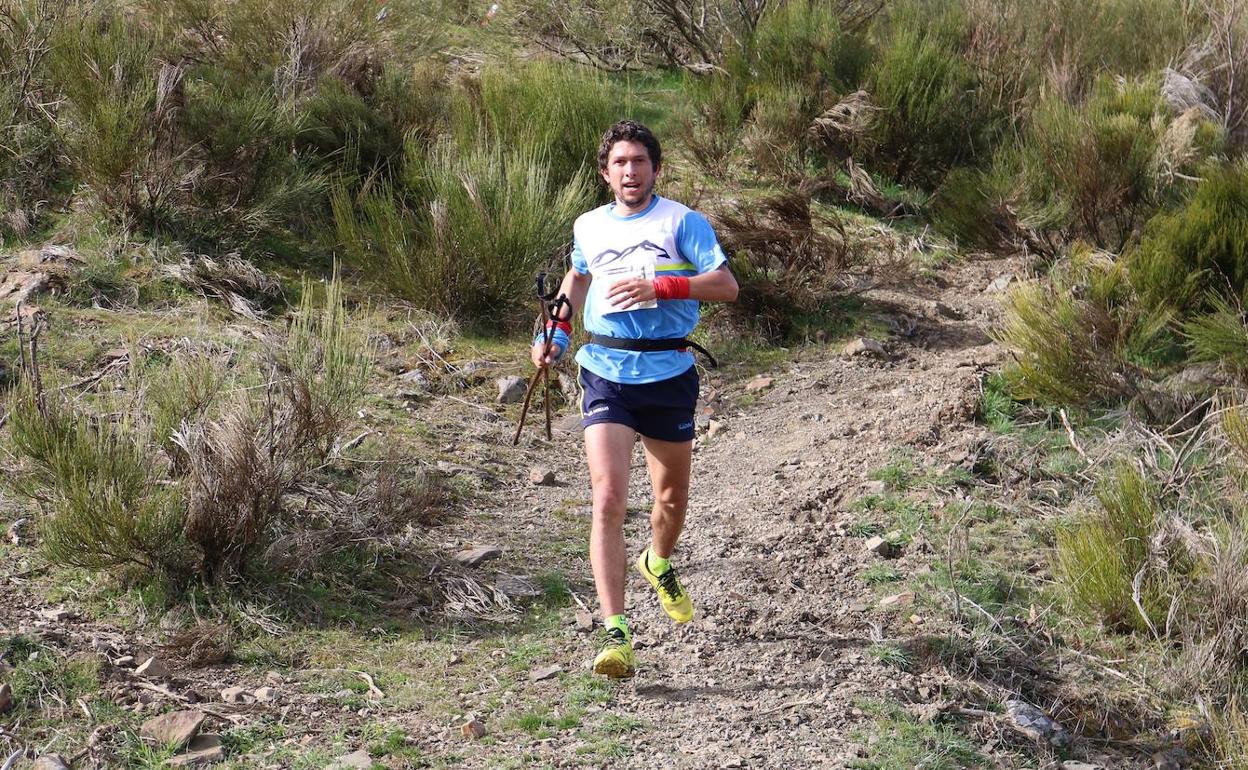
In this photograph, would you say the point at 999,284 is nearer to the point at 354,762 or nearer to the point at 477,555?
the point at 477,555

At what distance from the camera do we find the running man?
4074mm

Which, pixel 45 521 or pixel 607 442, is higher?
pixel 607 442

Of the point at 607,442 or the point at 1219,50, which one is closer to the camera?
the point at 607,442

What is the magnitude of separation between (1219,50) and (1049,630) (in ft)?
23.8

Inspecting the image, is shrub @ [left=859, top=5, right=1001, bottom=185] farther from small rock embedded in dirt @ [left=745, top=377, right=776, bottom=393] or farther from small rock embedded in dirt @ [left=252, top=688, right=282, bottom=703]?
small rock embedded in dirt @ [left=252, top=688, right=282, bottom=703]

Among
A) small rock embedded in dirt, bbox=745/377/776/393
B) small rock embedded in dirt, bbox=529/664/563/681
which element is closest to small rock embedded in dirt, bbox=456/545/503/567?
small rock embedded in dirt, bbox=529/664/563/681

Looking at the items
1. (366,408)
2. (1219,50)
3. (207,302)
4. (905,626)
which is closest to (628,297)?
(905,626)

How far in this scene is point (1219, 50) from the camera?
1040 cm

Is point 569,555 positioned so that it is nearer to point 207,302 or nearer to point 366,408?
point 366,408

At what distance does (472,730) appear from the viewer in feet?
13.0

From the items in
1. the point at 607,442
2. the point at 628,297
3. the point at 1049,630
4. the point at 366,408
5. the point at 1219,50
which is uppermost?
the point at 1219,50

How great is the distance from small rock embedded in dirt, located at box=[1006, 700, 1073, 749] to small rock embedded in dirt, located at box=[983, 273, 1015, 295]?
4741 millimetres

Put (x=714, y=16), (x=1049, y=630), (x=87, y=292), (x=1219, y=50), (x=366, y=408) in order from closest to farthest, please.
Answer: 1. (x=1049, y=630)
2. (x=366, y=408)
3. (x=87, y=292)
4. (x=1219, y=50)
5. (x=714, y=16)

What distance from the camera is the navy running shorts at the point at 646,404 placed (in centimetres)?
411
